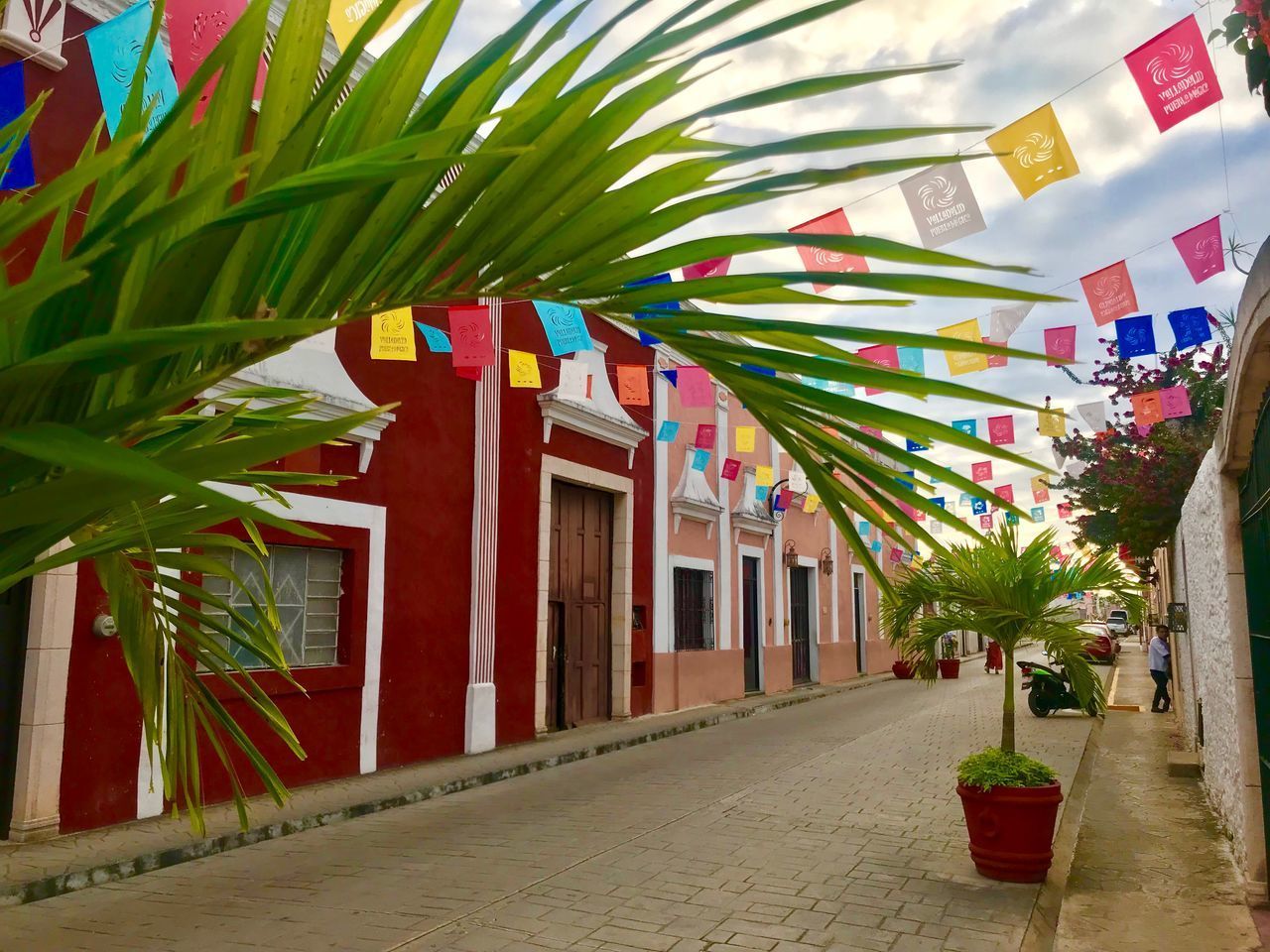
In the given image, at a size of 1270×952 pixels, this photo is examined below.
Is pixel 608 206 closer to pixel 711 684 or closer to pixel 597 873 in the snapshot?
pixel 597 873

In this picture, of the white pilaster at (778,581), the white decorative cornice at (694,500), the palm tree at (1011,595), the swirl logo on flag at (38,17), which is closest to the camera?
the palm tree at (1011,595)

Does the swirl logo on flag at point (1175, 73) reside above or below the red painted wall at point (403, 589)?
above

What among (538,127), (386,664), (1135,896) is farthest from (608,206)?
(386,664)

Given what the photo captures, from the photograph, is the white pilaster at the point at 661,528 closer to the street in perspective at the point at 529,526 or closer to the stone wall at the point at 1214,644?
the street in perspective at the point at 529,526

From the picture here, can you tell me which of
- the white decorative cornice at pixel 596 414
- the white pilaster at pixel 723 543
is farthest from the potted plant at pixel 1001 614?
the white pilaster at pixel 723 543

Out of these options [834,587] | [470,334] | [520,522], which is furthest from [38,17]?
[834,587]

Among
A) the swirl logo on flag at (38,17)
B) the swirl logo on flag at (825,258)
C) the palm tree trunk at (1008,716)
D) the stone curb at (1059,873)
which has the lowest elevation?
the stone curb at (1059,873)

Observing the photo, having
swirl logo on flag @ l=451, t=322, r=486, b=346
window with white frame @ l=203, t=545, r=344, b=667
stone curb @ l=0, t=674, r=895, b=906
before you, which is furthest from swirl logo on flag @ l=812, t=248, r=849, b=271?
stone curb @ l=0, t=674, r=895, b=906

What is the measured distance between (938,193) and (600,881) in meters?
5.41

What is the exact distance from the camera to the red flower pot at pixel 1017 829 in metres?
5.84

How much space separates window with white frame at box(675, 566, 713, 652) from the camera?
54.1ft

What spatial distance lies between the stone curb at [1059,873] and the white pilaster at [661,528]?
6.60 meters

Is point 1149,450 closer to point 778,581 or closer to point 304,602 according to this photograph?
point 778,581

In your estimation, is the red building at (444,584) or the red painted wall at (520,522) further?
the red painted wall at (520,522)
